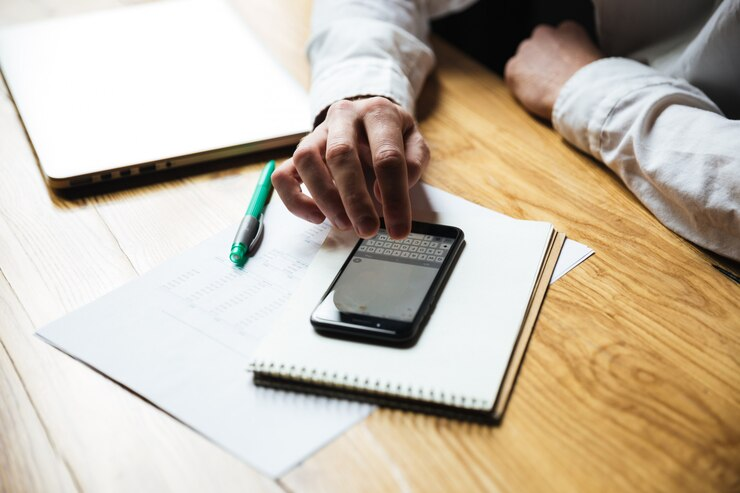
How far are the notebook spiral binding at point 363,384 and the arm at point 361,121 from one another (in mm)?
158

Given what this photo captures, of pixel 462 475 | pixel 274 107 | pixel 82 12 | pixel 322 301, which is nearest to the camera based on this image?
pixel 462 475

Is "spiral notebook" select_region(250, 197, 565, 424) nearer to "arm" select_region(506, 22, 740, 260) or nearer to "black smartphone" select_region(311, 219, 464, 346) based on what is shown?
"black smartphone" select_region(311, 219, 464, 346)

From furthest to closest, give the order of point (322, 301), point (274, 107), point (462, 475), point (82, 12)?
point (82, 12), point (274, 107), point (322, 301), point (462, 475)

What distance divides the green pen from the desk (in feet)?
0.09

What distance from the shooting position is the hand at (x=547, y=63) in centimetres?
82

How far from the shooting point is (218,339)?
0.53 metres

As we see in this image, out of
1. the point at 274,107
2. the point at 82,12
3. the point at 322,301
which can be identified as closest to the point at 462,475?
the point at 322,301

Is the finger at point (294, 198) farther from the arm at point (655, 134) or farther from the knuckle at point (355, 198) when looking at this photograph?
the arm at point (655, 134)

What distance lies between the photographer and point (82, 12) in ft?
3.52

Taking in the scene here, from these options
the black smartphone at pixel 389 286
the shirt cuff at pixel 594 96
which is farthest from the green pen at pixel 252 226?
Result: the shirt cuff at pixel 594 96

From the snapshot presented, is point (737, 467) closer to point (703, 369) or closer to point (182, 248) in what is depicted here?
point (703, 369)

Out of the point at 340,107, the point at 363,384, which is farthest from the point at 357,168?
the point at 363,384

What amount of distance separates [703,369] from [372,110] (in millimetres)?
393


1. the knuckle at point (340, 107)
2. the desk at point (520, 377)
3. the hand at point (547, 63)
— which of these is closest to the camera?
the desk at point (520, 377)
